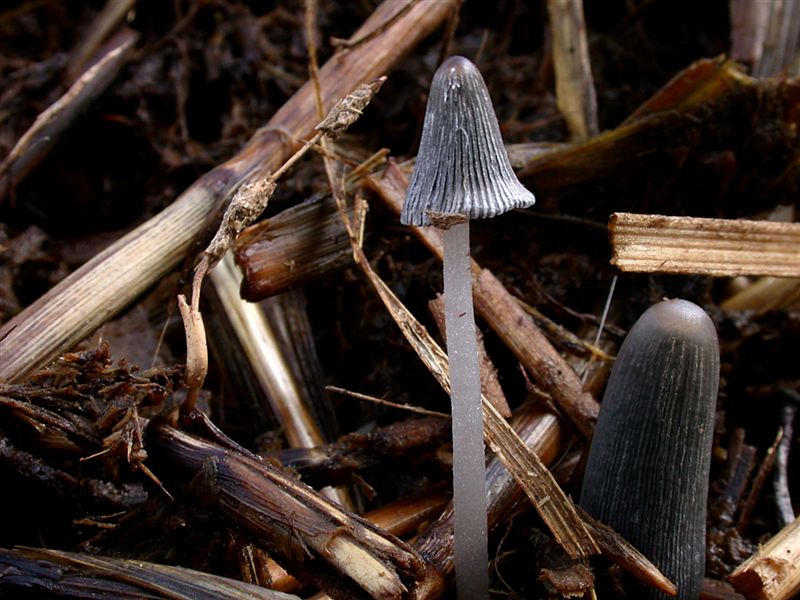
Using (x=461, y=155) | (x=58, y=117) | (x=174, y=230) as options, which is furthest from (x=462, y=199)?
(x=58, y=117)

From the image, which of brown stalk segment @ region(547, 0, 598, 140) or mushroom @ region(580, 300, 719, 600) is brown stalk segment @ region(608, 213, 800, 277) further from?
brown stalk segment @ region(547, 0, 598, 140)

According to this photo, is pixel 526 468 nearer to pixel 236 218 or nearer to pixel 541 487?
pixel 541 487

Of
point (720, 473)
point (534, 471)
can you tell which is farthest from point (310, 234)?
point (720, 473)

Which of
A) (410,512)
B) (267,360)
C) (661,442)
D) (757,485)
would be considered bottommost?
(757,485)

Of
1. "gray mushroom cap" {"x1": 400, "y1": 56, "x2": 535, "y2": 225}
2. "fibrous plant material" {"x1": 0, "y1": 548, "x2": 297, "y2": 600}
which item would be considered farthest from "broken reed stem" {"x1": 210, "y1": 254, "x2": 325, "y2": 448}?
"gray mushroom cap" {"x1": 400, "y1": 56, "x2": 535, "y2": 225}

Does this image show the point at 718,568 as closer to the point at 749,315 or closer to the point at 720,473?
the point at 720,473

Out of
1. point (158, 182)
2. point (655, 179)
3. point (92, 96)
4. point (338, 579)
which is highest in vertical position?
point (92, 96)

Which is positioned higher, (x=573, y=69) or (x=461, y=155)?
(x=573, y=69)

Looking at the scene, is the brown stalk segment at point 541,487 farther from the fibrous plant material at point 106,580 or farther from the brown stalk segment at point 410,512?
the fibrous plant material at point 106,580
